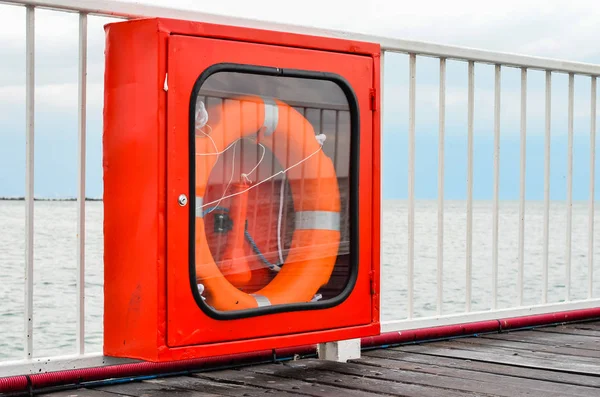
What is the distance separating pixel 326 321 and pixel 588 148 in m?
1.68

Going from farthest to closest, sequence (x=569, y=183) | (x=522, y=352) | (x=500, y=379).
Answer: (x=569, y=183), (x=522, y=352), (x=500, y=379)

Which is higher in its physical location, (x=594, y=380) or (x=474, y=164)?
(x=474, y=164)

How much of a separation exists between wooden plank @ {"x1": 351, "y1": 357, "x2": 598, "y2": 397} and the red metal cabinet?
174 mm

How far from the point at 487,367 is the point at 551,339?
62 cm

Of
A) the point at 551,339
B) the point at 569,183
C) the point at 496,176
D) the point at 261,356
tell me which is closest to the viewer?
the point at 261,356

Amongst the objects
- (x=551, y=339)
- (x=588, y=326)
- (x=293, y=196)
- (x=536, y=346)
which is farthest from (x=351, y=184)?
(x=588, y=326)

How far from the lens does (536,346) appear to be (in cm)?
298

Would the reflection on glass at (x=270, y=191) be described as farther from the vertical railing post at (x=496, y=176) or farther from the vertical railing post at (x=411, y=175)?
the vertical railing post at (x=496, y=176)

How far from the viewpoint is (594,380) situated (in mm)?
2406

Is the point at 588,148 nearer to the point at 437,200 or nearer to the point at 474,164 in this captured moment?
the point at 474,164

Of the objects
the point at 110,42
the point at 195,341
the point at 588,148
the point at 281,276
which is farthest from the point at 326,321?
the point at 588,148

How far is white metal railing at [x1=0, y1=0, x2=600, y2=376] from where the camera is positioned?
7.23 feet

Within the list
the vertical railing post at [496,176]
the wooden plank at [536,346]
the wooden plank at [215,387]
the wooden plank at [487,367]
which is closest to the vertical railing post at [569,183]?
the vertical railing post at [496,176]

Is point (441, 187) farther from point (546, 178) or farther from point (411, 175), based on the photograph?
point (546, 178)
